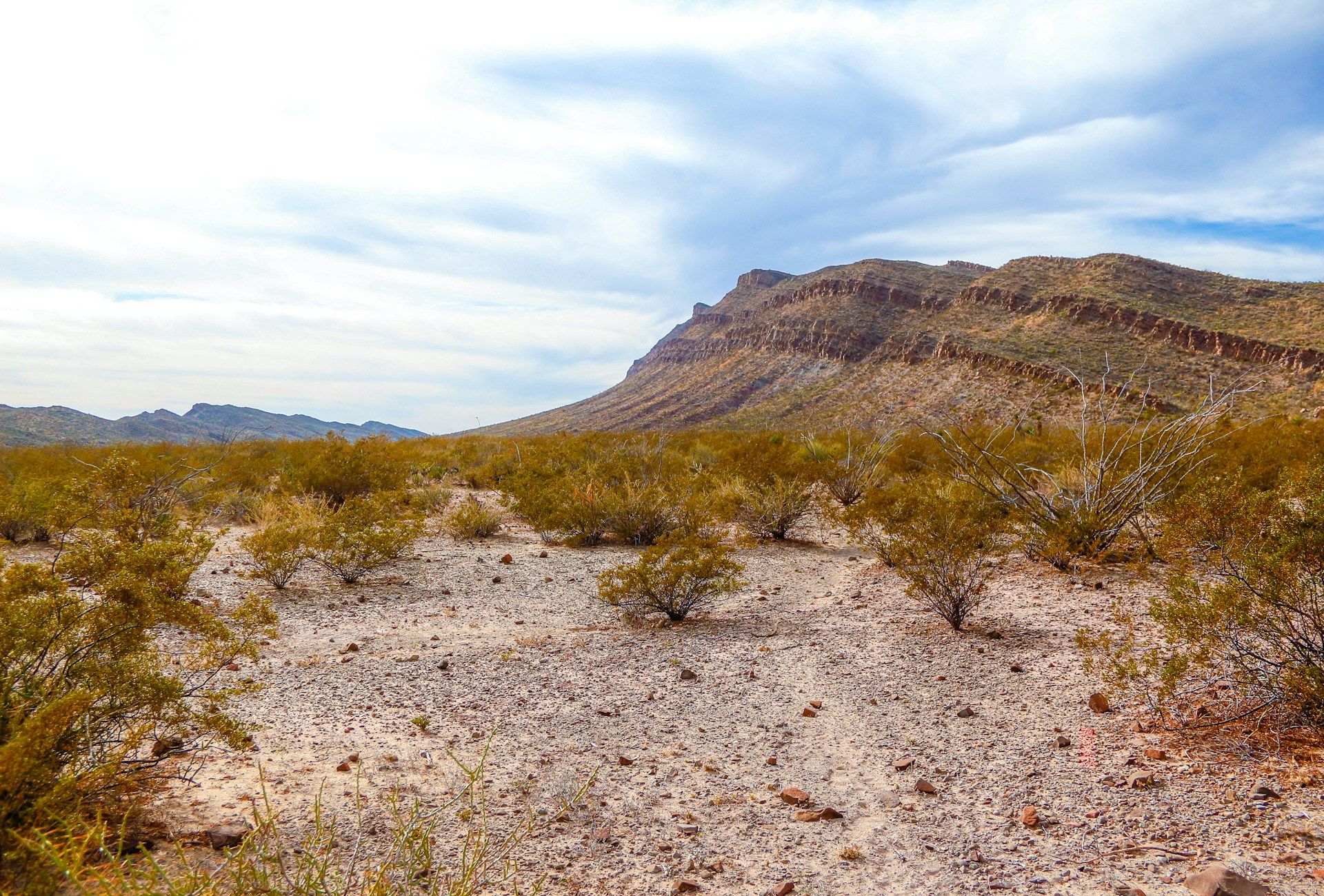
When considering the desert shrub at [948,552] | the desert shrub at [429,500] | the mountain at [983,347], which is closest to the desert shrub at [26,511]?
the desert shrub at [429,500]

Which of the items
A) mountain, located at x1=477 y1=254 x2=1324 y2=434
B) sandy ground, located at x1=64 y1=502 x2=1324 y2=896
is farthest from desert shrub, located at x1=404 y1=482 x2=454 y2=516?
mountain, located at x1=477 y1=254 x2=1324 y2=434

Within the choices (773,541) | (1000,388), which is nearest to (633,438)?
(773,541)

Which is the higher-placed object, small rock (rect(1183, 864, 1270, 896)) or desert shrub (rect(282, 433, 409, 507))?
desert shrub (rect(282, 433, 409, 507))

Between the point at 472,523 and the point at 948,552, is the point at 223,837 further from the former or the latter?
the point at 472,523

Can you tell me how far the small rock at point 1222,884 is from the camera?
2.92 meters

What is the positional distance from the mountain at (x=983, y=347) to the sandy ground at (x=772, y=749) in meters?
22.5

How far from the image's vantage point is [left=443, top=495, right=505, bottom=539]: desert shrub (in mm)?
12578

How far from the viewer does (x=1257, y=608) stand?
4.32 meters

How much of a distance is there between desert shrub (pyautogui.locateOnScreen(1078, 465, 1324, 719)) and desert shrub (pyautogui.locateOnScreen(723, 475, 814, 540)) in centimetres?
741

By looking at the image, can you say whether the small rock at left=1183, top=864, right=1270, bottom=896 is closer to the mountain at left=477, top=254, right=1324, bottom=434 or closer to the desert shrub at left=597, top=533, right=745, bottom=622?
the desert shrub at left=597, top=533, right=745, bottom=622

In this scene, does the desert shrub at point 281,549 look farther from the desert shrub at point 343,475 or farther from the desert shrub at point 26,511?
the desert shrub at point 343,475

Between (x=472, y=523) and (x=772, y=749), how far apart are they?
875cm

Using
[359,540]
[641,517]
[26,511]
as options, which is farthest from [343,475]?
[641,517]

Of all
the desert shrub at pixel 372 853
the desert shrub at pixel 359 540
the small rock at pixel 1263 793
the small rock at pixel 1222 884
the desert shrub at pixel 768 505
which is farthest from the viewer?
the desert shrub at pixel 768 505
